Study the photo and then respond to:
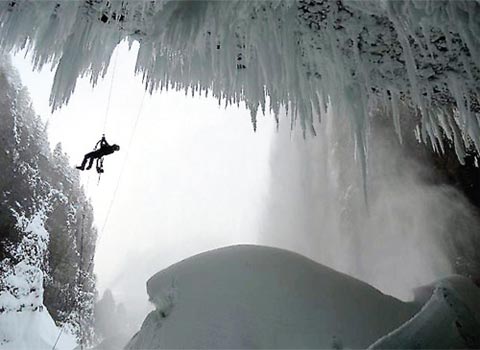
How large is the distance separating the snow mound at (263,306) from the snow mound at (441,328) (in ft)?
1.91

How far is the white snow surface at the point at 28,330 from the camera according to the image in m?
26.6

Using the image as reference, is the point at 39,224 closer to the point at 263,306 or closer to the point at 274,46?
the point at 263,306

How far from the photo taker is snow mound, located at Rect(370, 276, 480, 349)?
12.9ft

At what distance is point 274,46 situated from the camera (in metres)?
3.68

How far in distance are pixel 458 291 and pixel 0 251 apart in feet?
88.8

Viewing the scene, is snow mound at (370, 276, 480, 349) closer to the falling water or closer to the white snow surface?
the falling water

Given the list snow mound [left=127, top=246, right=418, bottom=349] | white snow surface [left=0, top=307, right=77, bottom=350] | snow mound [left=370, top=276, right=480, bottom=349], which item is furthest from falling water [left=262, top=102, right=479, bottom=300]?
white snow surface [left=0, top=307, right=77, bottom=350]

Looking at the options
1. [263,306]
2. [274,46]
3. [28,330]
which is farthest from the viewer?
[28,330]

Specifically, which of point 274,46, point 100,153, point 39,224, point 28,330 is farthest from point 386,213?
Answer: point 28,330

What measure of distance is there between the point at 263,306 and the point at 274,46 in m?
2.75

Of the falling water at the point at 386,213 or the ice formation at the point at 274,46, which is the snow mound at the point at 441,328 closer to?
the ice formation at the point at 274,46

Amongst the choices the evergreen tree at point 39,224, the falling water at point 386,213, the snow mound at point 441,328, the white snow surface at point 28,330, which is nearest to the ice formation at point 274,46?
the snow mound at point 441,328

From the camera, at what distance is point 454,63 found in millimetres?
4180

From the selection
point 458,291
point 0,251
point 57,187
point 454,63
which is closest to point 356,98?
point 454,63
